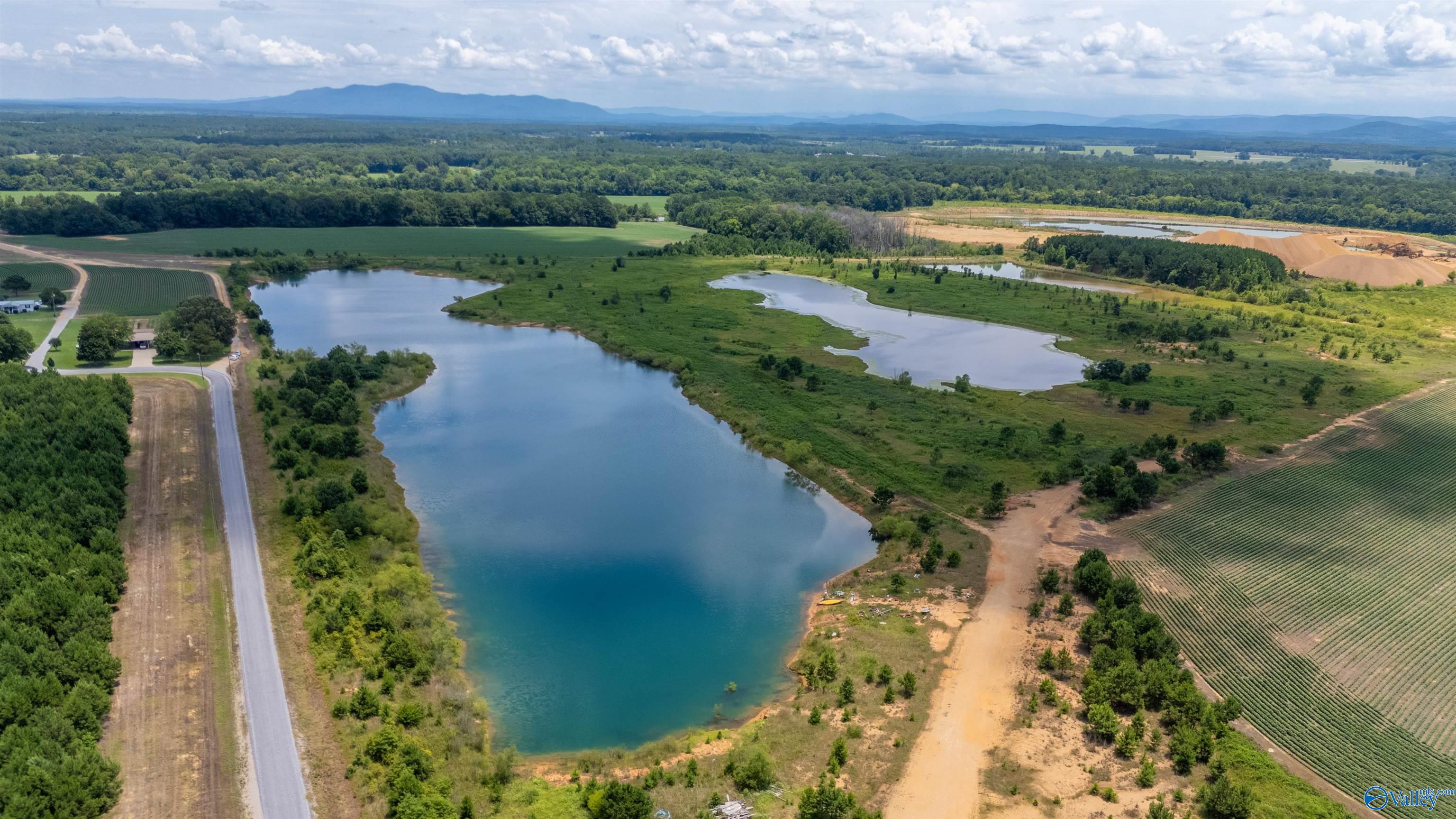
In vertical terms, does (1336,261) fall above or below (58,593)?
above

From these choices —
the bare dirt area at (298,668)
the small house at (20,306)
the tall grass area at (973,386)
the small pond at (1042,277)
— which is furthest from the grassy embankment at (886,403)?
the small house at (20,306)

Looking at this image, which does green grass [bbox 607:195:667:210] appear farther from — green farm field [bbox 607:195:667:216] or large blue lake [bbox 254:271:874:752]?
large blue lake [bbox 254:271:874:752]

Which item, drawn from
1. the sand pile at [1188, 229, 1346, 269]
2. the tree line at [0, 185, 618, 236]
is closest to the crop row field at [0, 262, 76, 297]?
the tree line at [0, 185, 618, 236]

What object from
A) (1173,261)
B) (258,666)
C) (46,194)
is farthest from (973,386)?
(46,194)

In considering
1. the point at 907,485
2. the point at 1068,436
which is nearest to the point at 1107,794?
the point at 907,485

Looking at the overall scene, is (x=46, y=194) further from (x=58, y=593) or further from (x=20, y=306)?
(x=58, y=593)

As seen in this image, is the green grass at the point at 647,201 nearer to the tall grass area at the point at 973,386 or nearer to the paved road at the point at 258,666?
the tall grass area at the point at 973,386
